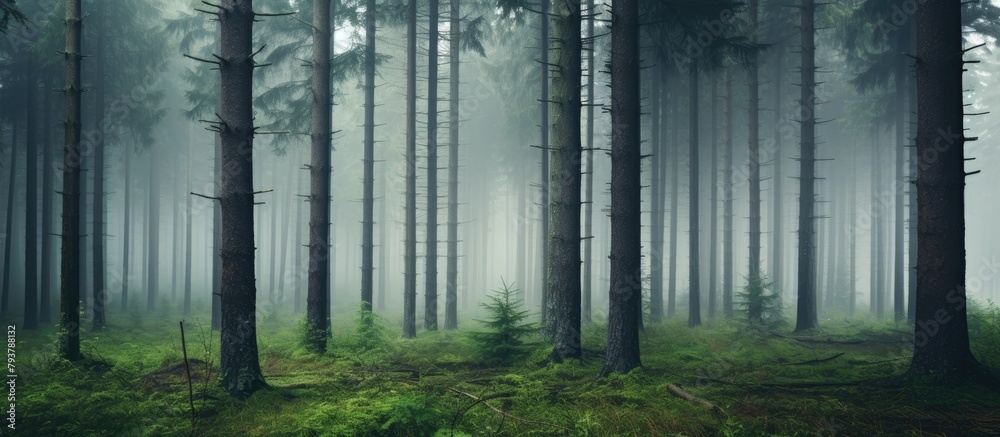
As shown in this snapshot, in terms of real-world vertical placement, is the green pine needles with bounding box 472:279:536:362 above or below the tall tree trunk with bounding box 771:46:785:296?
below

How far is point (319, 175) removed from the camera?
11641mm

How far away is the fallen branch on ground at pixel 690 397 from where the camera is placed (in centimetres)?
636

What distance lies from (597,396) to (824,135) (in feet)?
93.0

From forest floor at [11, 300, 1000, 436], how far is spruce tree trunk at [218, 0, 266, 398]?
1.31ft

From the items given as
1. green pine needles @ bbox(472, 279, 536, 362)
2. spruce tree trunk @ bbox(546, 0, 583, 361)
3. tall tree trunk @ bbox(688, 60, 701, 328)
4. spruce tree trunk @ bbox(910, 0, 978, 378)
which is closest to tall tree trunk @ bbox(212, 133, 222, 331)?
green pine needles @ bbox(472, 279, 536, 362)

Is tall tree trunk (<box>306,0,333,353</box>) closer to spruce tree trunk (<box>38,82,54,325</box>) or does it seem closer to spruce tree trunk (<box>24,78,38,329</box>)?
spruce tree trunk (<box>24,78,38,329</box>)

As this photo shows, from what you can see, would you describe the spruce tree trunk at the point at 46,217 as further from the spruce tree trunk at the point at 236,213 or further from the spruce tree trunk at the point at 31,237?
the spruce tree trunk at the point at 236,213

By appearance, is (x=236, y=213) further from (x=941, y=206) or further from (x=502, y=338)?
(x=941, y=206)

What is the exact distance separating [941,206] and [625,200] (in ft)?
13.6

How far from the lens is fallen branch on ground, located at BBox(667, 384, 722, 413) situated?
636 cm

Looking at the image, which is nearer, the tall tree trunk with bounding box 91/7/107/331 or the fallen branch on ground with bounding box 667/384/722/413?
the fallen branch on ground with bounding box 667/384/722/413

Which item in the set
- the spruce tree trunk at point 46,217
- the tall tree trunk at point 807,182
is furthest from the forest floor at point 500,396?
the spruce tree trunk at point 46,217

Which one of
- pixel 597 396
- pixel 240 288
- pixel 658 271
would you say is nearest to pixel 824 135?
pixel 658 271

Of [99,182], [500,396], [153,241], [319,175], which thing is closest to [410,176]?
[319,175]
